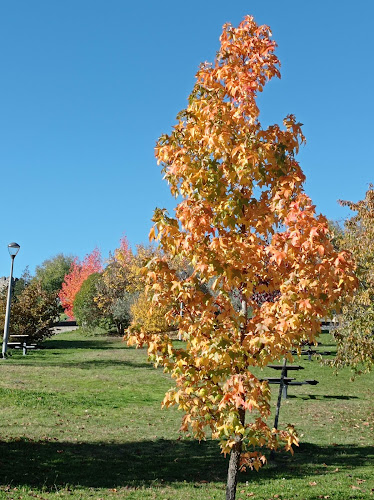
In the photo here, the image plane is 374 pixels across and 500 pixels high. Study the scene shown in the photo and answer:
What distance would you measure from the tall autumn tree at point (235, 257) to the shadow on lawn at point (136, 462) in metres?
3.53

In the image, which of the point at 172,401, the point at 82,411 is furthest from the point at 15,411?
the point at 172,401

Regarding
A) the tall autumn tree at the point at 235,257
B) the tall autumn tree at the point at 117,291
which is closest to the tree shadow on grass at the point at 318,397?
the tall autumn tree at the point at 235,257

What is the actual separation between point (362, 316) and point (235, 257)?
993 cm

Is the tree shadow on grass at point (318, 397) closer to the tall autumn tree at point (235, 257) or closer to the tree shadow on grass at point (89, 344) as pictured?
the tall autumn tree at point (235, 257)

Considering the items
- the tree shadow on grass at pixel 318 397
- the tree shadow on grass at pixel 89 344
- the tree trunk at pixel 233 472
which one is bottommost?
the tree shadow on grass at pixel 89 344

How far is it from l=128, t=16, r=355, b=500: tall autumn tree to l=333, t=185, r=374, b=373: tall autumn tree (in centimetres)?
748

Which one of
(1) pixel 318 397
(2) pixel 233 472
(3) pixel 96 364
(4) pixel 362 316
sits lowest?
(3) pixel 96 364

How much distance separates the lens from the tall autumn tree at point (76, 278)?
185 ft

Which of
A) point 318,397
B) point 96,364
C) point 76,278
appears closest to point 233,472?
point 318,397

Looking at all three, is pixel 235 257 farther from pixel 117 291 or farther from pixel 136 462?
pixel 117 291

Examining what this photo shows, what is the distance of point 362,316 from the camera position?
1463cm

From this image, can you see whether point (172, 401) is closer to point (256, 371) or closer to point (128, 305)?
point (256, 371)

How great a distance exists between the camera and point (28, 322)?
31375 mm

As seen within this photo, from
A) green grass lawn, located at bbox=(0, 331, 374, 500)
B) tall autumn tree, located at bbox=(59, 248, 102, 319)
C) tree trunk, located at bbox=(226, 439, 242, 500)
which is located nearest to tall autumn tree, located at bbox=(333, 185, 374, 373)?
green grass lawn, located at bbox=(0, 331, 374, 500)
